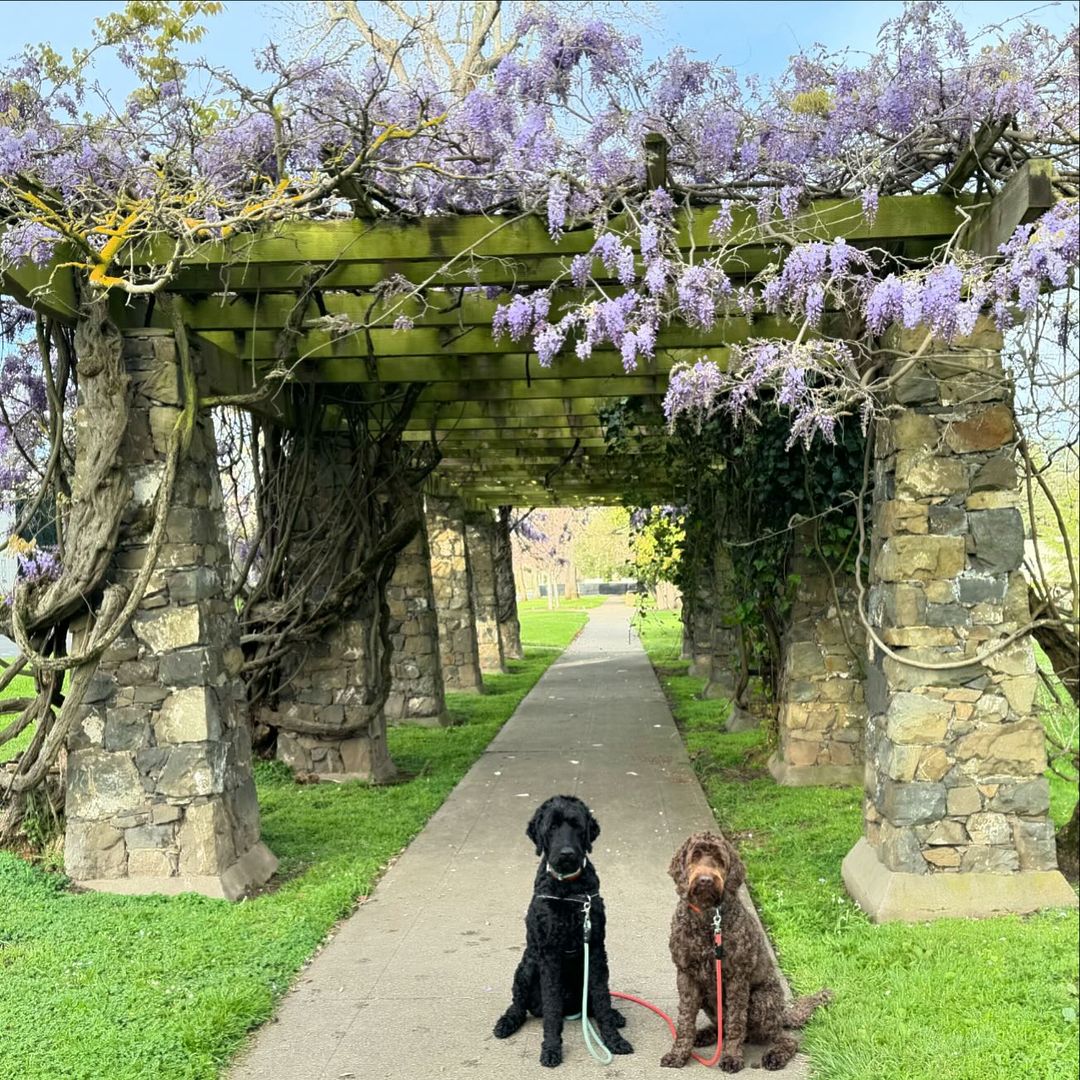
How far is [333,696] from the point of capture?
8.02 meters

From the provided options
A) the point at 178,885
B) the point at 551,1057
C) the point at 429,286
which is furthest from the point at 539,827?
the point at 429,286

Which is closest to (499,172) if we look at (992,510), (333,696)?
(992,510)

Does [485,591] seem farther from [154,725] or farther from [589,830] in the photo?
[589,830]

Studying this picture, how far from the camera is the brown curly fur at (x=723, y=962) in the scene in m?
3.11

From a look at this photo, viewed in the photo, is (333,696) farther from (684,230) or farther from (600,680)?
(600,680)

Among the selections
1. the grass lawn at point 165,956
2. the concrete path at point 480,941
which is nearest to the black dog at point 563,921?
the concrete path at point 480,941

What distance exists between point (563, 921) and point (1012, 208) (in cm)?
319

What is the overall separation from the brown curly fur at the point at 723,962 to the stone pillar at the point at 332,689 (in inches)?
197

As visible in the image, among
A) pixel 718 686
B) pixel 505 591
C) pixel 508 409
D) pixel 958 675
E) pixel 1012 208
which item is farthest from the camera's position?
pixel 505 591

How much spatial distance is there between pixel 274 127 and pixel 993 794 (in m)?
4.23

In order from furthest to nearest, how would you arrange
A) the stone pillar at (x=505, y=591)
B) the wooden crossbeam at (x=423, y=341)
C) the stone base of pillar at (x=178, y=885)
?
the stone pillar at (x=505, y=591) < the wooden crossbeam at (x=423, y=341) < the stone base of pillar at (x=178, y=885)

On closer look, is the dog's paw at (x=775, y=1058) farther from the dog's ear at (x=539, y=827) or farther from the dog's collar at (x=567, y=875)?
the dog's ear at (x=539, y=827)

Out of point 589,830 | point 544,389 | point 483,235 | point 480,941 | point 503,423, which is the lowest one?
point 480,941

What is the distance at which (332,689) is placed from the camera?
8.03 m
